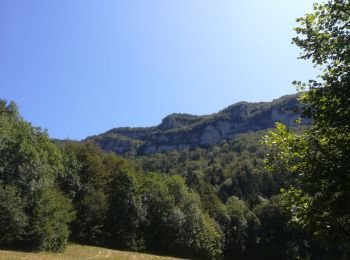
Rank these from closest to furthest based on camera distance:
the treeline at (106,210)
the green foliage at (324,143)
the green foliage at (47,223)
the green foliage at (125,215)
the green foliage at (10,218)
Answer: the green foliage at (324,143) < the green foliage at (10,218) < the green foliage at (47,223) < the treeline at (106,210) < the green foliage at (125,215)

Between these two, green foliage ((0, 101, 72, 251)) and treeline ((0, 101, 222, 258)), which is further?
treeline ((0, 101, 222, 258))

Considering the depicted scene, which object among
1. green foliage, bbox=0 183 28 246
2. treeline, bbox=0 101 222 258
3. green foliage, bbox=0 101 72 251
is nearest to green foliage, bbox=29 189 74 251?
green foliage, bbox=0 101 72 251

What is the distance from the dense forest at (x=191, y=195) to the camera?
14.8 meters

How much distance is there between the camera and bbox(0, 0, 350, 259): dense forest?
14836 mm

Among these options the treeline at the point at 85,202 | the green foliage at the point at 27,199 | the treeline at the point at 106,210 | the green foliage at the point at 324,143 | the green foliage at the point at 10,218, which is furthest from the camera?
the treeline at the point at 106,210

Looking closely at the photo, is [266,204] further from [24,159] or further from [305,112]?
[305,112]

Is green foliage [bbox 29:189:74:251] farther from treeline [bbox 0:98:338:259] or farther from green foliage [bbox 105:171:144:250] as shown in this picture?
green foliage [bbox 105:171:144:250]

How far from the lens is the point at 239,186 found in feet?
571

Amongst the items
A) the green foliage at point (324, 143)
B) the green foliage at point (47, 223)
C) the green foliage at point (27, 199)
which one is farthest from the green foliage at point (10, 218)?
the green foliage at point (324, 143)

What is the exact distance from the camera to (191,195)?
3994 inches

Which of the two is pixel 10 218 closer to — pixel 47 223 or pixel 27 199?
pixel 47 223

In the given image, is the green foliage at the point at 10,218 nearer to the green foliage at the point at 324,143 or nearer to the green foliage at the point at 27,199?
the green foliage at the point at 27,199

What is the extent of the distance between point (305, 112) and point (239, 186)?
16243cm

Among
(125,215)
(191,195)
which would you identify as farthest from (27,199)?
(191,195)
